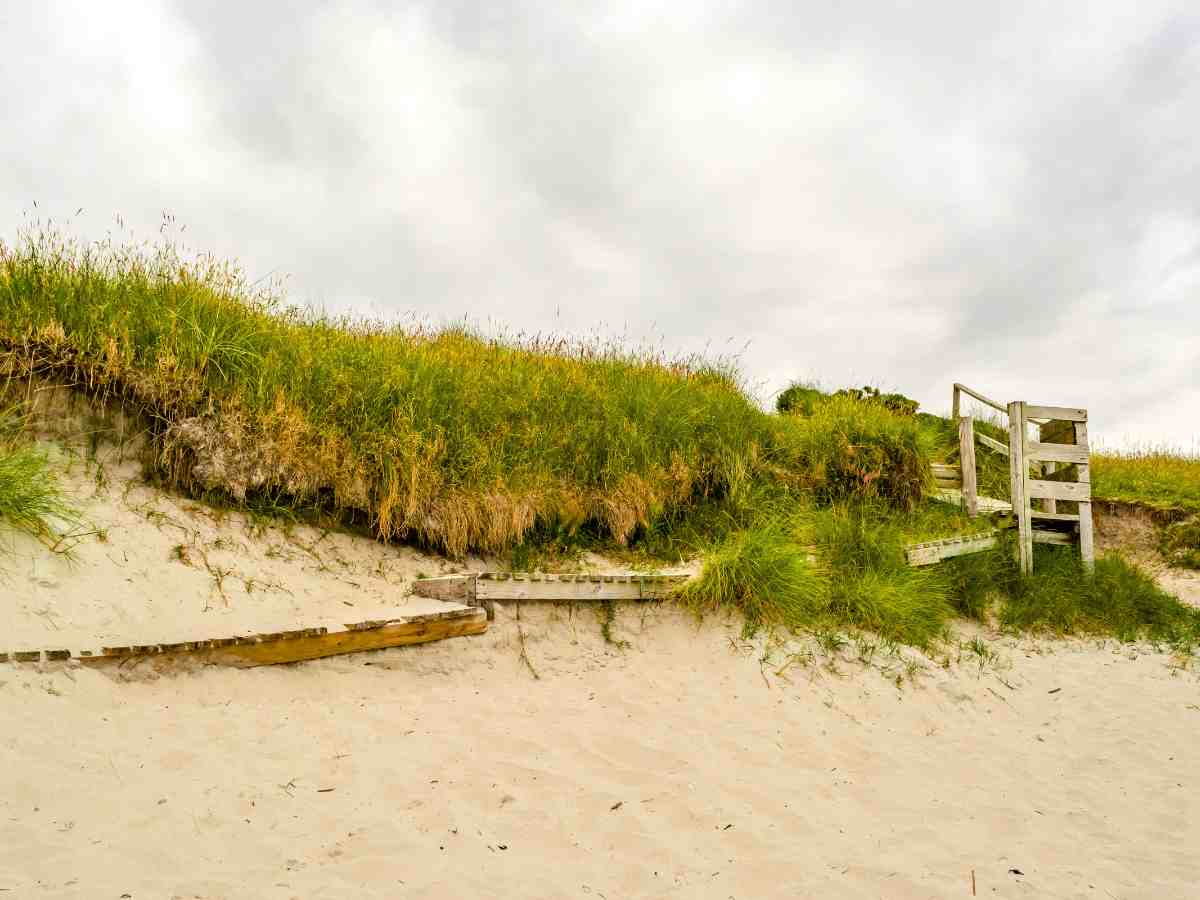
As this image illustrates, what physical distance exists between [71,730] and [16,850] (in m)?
1.11

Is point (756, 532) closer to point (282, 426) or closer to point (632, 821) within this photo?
point (632, 821)

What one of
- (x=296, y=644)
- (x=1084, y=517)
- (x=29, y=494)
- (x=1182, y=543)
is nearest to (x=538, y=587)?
(x=296, y=644)

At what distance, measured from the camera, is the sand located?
3873 millimetres

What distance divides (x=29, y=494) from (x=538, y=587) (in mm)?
3993

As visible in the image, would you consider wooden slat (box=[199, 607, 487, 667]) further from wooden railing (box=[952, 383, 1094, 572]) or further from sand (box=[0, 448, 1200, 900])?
wooden railing (box=[952, 383, 1094, 572])

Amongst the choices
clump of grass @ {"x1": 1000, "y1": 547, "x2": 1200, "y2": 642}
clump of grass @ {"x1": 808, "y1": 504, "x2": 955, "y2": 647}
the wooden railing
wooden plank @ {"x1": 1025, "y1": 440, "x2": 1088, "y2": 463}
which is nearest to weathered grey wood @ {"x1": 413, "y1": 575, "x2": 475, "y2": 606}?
clump of grass @ {"x1": 808, "y1": 504, "x2": 955, "y2": 647}

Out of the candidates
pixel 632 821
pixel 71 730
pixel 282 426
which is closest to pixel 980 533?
pixel 632 821

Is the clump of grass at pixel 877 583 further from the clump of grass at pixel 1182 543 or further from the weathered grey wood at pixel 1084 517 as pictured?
the clump of grass at pixel 1182 543

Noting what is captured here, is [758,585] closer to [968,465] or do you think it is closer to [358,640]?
[358,640]

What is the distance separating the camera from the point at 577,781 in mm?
4832

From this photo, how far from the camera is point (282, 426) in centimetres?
710

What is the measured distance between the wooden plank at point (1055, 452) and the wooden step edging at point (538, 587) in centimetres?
597

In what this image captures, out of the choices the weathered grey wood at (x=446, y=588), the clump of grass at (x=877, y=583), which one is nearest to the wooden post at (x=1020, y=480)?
the clump of grass at (x=877, y=583)

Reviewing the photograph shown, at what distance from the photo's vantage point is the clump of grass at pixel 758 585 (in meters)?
7.31
